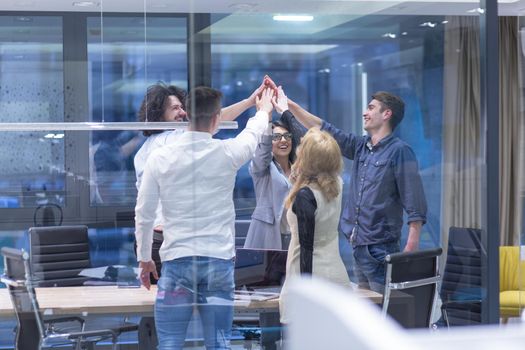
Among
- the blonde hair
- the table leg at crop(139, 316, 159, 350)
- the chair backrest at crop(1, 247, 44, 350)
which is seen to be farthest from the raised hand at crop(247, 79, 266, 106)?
the chair backrest at crop(1, 247, 44, 350)

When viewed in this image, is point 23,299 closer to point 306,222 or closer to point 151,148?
point 151,148

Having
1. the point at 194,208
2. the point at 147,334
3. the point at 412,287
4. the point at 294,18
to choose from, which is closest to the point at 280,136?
the point at 194,208

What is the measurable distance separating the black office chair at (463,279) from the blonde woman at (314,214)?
0.82 meters

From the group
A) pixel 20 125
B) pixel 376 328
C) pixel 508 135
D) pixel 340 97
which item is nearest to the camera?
pixel 376 328

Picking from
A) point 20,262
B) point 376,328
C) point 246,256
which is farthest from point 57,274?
point 376,328

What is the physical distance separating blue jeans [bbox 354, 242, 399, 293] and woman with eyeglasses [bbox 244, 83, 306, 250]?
398 millimetres

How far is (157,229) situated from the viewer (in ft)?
16.0

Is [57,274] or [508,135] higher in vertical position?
[508,135]

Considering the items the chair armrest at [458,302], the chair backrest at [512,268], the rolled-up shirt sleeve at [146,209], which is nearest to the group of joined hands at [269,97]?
the rolled-up shirt sleeve at [146,209]

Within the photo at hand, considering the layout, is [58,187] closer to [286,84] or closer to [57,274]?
[57,274]

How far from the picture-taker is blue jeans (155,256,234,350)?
16.2 feet

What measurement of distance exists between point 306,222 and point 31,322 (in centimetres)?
137

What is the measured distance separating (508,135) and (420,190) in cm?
111

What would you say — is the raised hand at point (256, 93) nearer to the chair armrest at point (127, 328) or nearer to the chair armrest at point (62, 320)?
the chair armrest at point (127, 328)
